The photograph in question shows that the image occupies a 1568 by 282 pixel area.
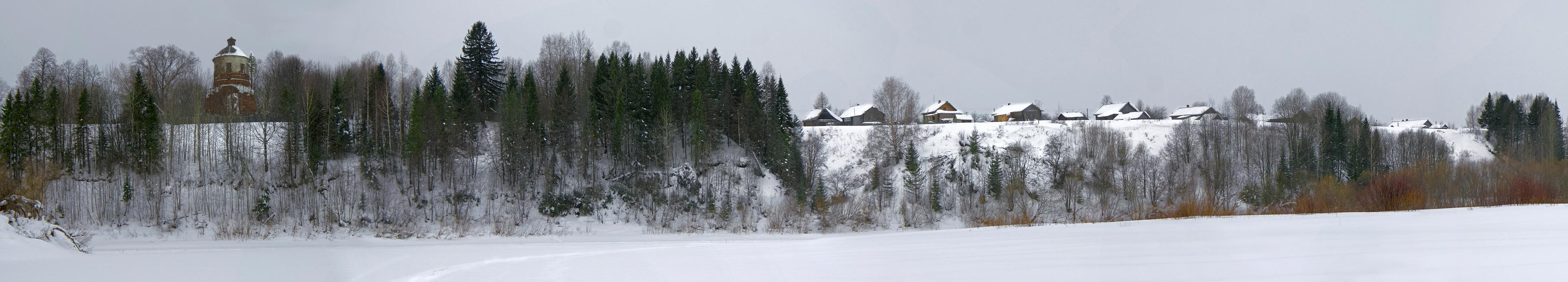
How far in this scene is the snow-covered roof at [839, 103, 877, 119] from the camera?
75.2 m

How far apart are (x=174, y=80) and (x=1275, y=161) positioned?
78553 millimetres

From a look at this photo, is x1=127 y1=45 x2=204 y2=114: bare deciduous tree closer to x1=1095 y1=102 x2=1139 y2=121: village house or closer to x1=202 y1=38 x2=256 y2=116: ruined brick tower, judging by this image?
x1=202 y1=38 x2=256 y2=116: ruined brick tower

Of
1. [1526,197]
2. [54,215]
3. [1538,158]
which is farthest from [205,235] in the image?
[1538,158]

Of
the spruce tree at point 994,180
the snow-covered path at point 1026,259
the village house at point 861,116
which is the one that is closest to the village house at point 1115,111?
the village house at point 861,116

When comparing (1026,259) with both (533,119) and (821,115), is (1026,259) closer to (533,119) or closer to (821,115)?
(533,119)

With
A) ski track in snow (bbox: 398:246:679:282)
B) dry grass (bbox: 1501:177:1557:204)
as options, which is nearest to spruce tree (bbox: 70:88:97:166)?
ski track in snow (bbox: 398:246:679:282)

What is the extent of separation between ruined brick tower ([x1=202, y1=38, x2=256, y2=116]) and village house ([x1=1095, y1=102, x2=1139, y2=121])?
7730 centimetres

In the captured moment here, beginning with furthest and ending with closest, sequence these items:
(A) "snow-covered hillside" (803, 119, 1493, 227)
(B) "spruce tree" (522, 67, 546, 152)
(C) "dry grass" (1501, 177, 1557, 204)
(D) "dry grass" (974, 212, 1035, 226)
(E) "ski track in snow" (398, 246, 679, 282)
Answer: (B) "spruce tree" (522, 67, 546, 152), (A) "snow-covered hillside" (803, 119, 1493, 227), (D) "dry grass" (974, 212, 1035, 226), (C) "dry grass" (1501, 177, 1557, 204), (E) "ski track in snow" (398, 246, 679, 282)

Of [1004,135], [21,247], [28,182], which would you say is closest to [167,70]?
[28,182]

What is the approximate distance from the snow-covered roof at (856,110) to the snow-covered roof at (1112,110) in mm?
27064

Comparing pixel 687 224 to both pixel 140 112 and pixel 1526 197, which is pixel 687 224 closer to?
pixel 140 112

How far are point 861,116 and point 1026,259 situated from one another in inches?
2523

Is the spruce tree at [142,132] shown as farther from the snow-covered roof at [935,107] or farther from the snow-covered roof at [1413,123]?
the snow-covered roof at [1413,123]

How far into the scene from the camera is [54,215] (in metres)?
30.2
